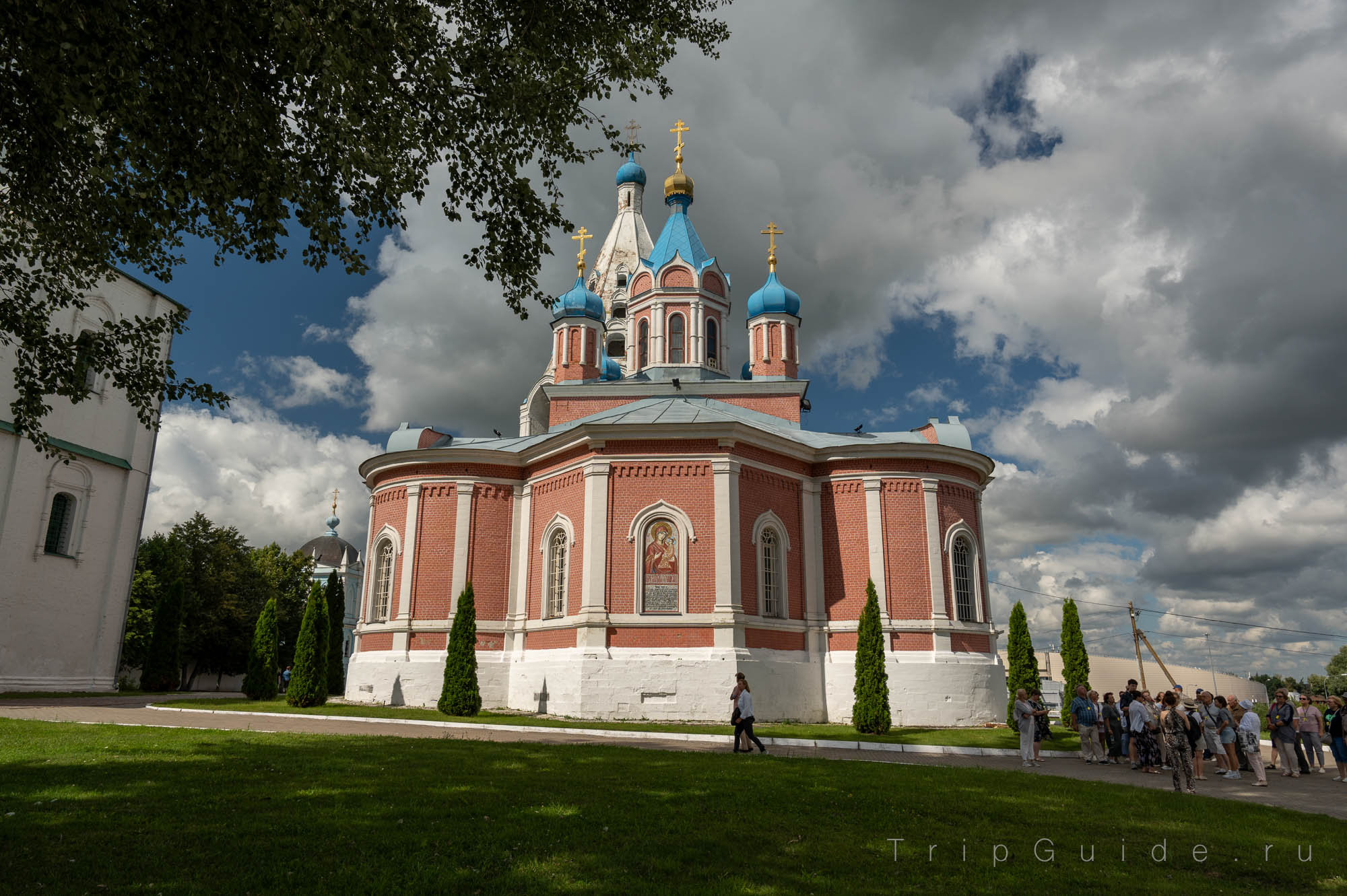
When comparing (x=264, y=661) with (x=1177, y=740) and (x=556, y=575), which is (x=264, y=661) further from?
(x=1177, y=740)

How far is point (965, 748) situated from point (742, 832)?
10.4 metres

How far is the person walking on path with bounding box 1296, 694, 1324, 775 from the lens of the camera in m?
13.6

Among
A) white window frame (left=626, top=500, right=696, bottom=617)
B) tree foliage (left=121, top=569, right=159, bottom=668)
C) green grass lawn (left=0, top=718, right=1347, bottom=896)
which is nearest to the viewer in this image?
green grass lawn (left=0, top=718, right=1347, bottom=896)

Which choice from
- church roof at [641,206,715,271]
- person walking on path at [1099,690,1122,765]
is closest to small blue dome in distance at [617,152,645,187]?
church roof at [641,206,715,271]

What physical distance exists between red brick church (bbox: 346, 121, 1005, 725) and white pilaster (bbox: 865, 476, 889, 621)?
0.05 m

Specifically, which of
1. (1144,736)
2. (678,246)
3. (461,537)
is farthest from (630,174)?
(1144,736)

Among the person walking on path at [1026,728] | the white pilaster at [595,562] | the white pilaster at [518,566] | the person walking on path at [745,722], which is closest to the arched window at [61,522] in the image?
the white pilaster at [518,566]

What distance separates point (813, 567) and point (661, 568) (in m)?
4.28

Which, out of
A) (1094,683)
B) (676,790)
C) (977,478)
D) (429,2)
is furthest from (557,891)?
(1094,683)

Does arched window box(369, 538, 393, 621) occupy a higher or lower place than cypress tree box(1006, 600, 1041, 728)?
higher

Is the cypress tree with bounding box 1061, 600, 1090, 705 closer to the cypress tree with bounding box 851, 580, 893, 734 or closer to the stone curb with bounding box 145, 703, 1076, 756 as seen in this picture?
the stone curb with bounding box 145, 703, 1076, 756

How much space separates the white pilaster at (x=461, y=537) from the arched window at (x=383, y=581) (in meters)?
1.97

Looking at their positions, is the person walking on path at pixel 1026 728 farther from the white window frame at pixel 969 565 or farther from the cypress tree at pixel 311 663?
the cypress tree at pixel 311 663

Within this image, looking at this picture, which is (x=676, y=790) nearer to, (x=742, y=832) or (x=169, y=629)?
(x=742, y=832)
